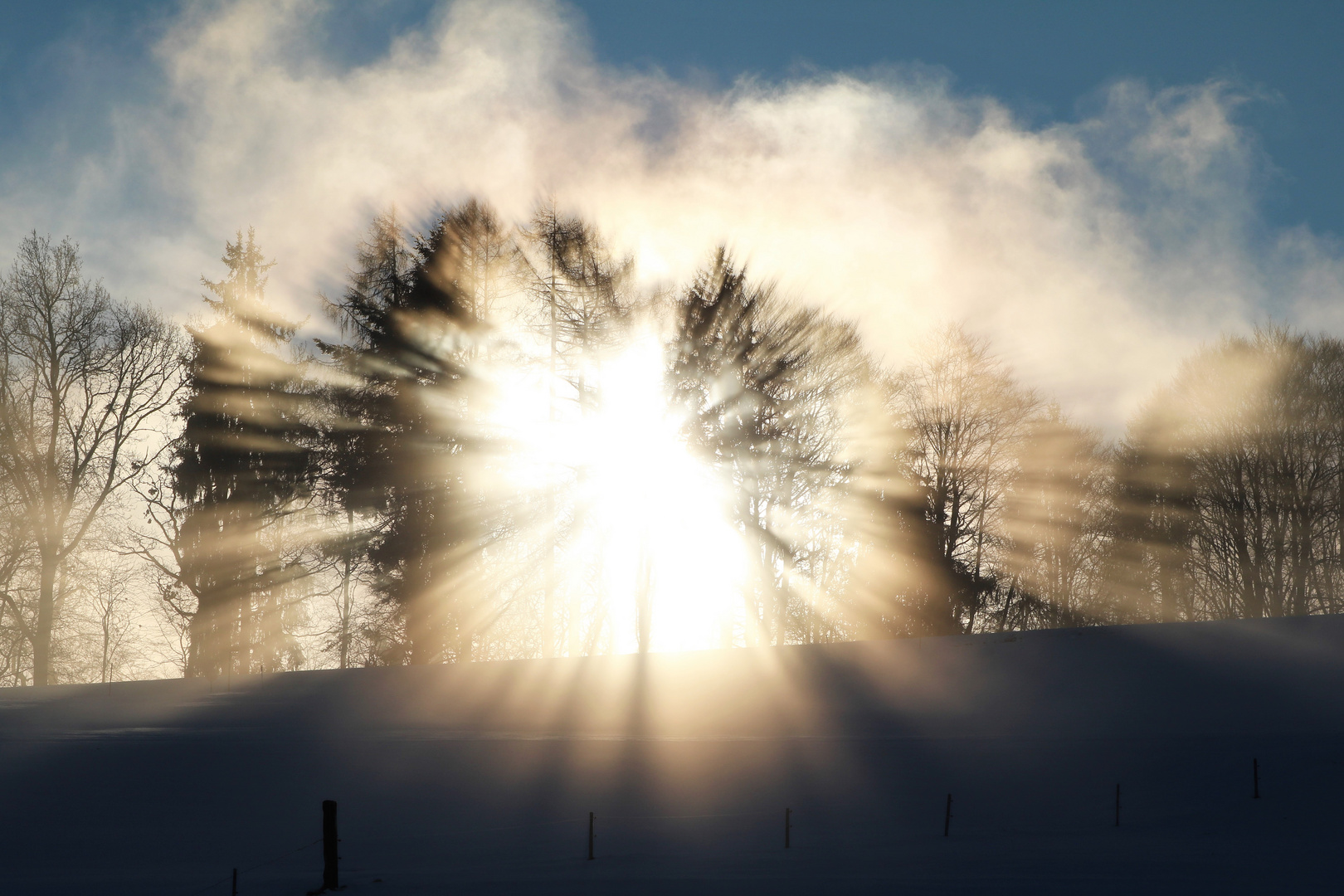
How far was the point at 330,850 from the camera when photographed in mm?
9383

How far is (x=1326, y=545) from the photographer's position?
2488cm

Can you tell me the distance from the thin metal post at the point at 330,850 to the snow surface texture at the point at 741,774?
24 centimetres

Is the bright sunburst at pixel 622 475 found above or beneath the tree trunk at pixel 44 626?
above

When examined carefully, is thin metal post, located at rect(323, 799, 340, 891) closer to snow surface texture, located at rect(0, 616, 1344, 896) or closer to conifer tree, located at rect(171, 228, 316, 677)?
snow surface texture, located at rect(0, 616, 1344, 896)

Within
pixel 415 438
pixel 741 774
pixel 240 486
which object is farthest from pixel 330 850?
pixel 240 486

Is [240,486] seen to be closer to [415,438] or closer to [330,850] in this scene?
[415,438]

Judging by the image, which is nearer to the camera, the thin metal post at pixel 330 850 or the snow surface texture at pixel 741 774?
the thin metal post at pixel 330 850

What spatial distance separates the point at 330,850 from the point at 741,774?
5.83 m

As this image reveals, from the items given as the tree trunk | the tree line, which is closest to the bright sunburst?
the tree line

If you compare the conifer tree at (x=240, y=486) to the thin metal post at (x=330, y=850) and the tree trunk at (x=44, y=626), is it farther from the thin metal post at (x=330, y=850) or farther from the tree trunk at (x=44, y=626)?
the thin metal post at (x=330, y=850)

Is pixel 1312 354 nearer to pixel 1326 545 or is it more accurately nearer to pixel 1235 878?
pixel 1326 545

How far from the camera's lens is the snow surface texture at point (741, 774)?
32.2ft

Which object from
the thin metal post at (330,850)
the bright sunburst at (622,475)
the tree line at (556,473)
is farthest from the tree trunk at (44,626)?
the thin metal post at (330,850)

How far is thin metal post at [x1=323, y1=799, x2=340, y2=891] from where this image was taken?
30.6ft
